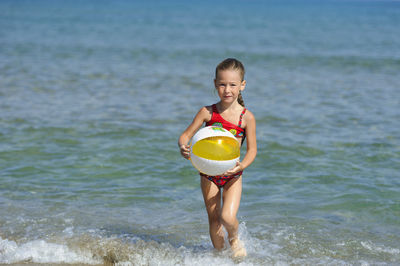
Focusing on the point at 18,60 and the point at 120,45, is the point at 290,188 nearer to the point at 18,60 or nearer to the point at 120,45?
the point at 18,60

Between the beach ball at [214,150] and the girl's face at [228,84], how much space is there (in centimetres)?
33

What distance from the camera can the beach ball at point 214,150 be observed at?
4.42 metres

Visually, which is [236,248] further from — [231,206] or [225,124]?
[225,124]

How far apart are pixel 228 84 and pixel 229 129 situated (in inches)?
16.4

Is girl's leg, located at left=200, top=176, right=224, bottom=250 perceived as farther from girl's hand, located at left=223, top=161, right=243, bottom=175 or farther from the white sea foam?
the white sea foam

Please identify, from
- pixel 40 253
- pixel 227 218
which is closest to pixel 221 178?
pixel 227 218

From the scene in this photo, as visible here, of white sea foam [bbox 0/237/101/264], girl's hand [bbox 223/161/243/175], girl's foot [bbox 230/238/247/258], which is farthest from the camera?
girl's foot [bbox 230/238/247/258]

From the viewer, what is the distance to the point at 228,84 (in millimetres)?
4652

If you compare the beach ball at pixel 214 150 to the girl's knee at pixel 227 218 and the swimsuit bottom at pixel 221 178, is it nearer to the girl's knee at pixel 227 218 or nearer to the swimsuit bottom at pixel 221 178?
the swimsuit bottom at pixel 221 178

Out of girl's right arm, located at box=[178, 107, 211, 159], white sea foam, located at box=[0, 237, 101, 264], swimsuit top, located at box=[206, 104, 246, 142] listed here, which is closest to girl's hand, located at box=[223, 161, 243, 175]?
swimsuit top, located at box=[206, 104, 246, 142]

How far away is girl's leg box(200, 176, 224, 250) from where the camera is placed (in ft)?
15.9

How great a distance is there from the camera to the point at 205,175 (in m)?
4.85

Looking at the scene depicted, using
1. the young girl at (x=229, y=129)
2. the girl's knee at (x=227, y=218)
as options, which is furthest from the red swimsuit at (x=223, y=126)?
the girl's knee at (x=227, y=218)

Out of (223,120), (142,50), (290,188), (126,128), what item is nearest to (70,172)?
(126,128)
